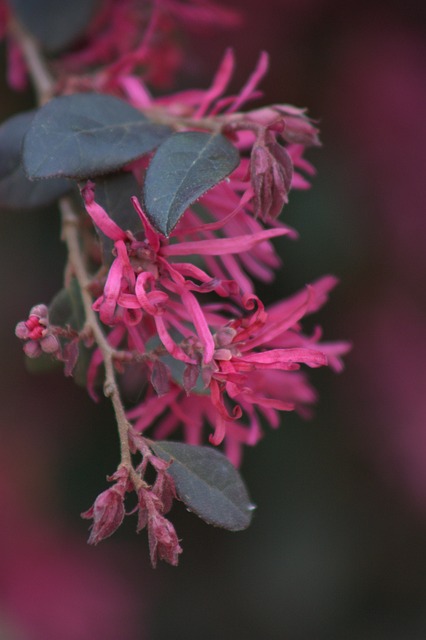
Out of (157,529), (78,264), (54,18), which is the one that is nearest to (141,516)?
(157,529)

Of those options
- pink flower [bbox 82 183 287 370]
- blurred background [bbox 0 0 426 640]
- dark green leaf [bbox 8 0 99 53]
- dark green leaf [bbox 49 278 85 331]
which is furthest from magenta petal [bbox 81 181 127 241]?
blurred background [bbox 0 0 426 640]

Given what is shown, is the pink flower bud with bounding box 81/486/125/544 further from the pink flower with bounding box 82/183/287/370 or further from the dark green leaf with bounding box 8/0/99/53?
the dark green leaf with bounding box 8/0/99/53

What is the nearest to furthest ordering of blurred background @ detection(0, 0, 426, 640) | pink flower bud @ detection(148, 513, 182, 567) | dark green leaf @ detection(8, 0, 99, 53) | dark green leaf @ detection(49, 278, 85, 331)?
pink flower bud @ detection(148, 513, 182, 567) < dark green leaf @ detection(49, 278, 85, 331) < dark green leaf @ detection(8, 0, 99, 53) < blurred background @ detection(0, 0, 426, 640)

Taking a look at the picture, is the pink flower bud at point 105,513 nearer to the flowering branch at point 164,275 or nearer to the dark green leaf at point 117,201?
the flowering branch at point 164,275

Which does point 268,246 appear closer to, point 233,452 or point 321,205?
point 233,452

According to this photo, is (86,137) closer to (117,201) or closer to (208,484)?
(117,201)

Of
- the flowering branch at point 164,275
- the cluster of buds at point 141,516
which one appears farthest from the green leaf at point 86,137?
the cluster of buds at point 141,516
